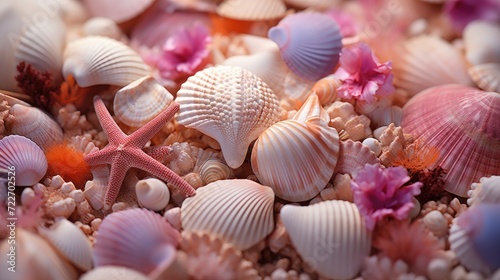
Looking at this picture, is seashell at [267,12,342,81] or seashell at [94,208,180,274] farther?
seashell at [267,12,342,81]

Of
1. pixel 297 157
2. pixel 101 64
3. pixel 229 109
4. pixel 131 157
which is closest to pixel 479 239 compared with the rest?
pixel 297 157

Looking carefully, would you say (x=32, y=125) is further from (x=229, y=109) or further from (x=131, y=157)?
(x=229, y=109)

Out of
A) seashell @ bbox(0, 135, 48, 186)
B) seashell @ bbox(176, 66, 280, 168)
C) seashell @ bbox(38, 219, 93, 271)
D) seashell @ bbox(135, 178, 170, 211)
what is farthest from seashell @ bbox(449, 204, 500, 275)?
seashell @ bbox(0, 135, 48, 186)

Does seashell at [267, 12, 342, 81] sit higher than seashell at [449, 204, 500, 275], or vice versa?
seashell at [267, 12, 342, 81]

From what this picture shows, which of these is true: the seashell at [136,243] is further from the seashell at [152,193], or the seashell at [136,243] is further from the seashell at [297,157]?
the seashell at [297,157]

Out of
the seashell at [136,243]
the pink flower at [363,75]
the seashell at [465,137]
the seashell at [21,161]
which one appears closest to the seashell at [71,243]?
the seashell at [136,243]

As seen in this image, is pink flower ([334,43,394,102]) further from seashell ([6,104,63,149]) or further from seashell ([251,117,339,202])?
→ seashell ([6,104,63,149])
